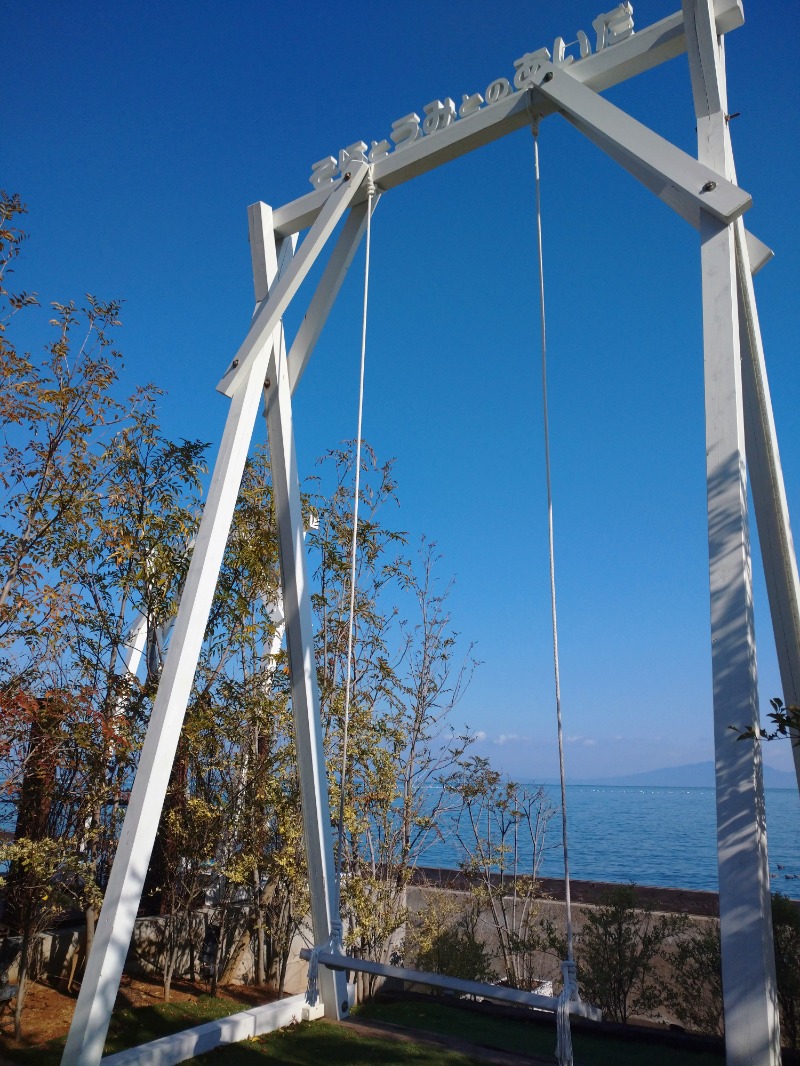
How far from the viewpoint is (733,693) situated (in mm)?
2014

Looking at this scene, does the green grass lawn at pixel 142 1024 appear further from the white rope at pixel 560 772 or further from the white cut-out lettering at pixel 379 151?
the white cut-out lettering at pixel 379 151

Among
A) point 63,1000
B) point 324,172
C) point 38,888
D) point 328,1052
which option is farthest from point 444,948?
point 324,172

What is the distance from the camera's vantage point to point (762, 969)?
1.83m

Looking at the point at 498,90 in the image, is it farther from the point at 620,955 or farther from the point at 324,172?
the point at 620,955

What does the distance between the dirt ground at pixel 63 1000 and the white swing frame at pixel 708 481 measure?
1154 millimetres

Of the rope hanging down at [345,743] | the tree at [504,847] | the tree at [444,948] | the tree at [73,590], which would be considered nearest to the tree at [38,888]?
the tree at [73,590]

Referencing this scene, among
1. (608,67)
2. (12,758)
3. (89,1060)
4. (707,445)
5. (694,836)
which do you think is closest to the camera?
(707,445)

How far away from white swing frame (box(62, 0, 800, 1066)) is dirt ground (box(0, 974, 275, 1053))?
3.79ft

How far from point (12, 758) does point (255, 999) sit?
6.83 feet

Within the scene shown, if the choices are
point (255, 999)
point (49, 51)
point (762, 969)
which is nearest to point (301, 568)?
point (762, 969)

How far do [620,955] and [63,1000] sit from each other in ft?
10.8

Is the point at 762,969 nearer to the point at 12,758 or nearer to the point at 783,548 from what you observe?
the point at 783,548

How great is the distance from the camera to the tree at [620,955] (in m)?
4.85

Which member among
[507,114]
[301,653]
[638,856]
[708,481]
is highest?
→ [507,114]
